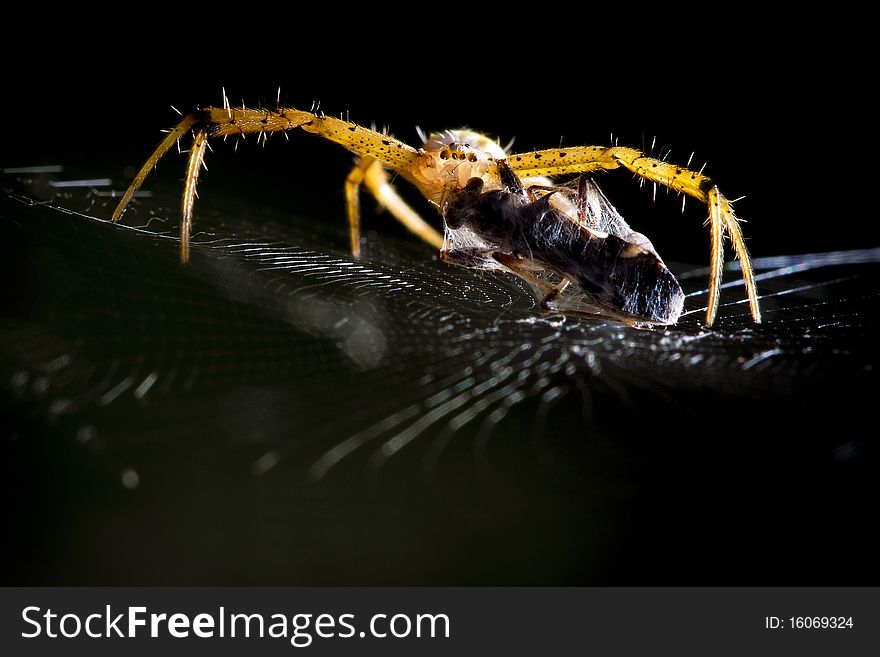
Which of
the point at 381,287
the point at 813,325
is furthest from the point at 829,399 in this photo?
the point at 381,287

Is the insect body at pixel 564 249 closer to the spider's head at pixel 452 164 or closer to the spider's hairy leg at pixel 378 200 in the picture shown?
the spider's head at pixel 452 164

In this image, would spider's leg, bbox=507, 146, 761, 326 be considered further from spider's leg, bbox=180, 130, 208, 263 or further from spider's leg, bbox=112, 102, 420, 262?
spider's leg, bbox=180, 130, 208, 263

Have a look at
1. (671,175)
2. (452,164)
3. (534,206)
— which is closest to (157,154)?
(452,164)

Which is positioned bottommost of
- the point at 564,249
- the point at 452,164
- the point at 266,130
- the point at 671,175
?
the point at 564,249

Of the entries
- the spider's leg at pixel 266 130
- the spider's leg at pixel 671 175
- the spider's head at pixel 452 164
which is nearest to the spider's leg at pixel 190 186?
the spider's leg at pixel 266 130

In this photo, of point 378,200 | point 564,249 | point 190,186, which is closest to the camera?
point 564,249

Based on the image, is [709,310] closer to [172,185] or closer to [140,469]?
[140,469]

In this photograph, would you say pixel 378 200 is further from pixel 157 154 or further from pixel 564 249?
pixel 564 249
